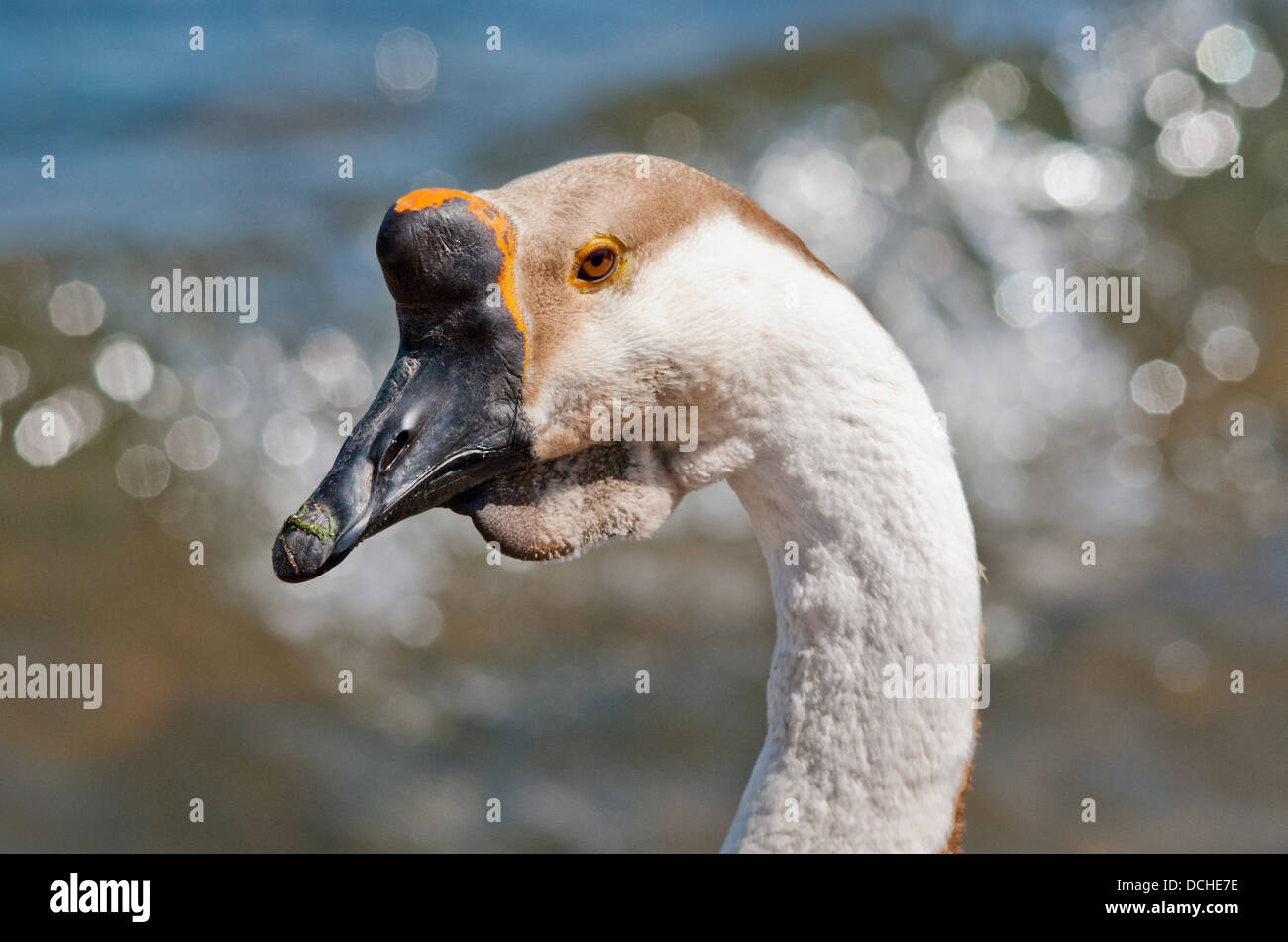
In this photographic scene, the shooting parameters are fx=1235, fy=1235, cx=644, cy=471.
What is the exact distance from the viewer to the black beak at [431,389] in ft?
8.73

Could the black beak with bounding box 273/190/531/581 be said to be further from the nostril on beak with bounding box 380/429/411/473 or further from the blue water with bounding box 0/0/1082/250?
the blue water with bounding box 0/0/1082/250

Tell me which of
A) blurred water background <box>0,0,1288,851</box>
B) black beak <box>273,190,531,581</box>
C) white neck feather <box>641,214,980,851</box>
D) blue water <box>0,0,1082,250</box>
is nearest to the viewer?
black beak <box>273,190,531,581</box>

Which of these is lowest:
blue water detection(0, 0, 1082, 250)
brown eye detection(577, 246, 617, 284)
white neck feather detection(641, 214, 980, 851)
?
white neck feather detection(641, 214, 980, 851)

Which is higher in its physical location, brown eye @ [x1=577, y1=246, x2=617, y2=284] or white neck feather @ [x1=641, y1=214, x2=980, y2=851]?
brown eye @ [x1=577, y1=246, x2=617, y2=284]

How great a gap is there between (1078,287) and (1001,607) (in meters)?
4.60

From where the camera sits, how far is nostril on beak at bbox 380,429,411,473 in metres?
2.73

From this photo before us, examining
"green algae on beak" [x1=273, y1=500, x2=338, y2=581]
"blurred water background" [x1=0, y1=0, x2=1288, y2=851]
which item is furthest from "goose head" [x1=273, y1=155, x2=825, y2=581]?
"blurred water background" [x1=0, y1=0, x2=1288, y2=851]

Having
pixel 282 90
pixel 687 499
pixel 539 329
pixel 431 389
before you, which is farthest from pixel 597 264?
pixel 282 90

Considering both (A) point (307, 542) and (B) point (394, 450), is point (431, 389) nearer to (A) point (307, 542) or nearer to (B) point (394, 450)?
(B) point (394, 450)

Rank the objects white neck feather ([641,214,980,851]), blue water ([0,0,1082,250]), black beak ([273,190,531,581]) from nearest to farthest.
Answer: black beak ([273,190,531,581]) → white neck feather ([641,214,980,851]) → blue water ([0,0,1082,250])

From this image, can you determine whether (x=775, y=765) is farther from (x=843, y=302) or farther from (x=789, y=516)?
(x=843, y=302)

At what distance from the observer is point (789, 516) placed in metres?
2.93

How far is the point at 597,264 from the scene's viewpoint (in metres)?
2.75

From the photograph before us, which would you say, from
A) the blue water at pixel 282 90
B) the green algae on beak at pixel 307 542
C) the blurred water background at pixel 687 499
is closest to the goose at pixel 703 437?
the green algae on beak at pixel 307 542
